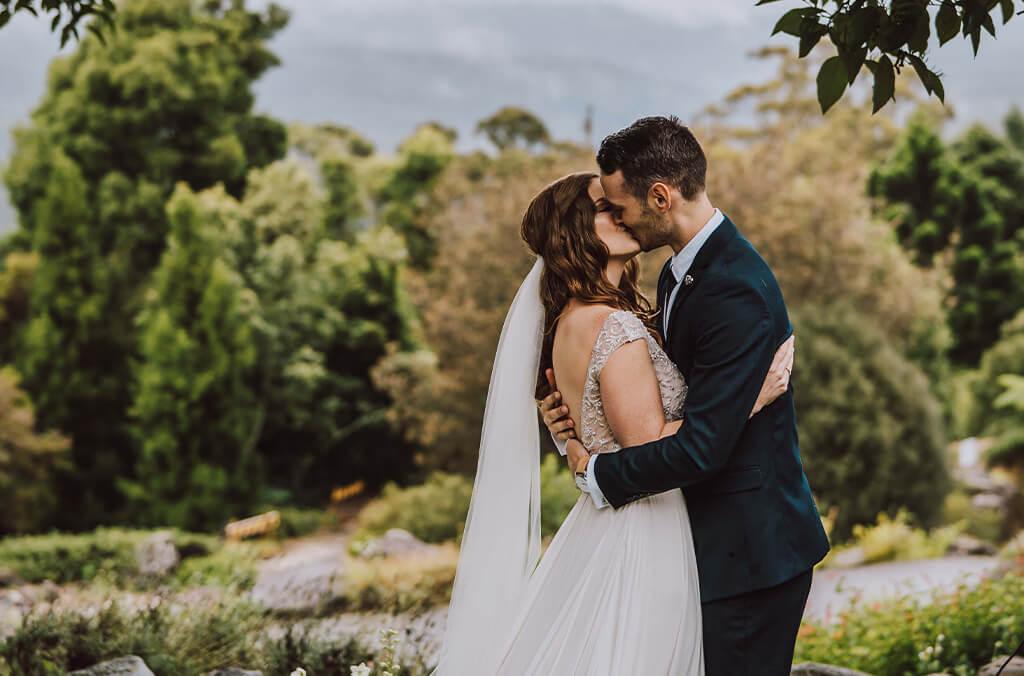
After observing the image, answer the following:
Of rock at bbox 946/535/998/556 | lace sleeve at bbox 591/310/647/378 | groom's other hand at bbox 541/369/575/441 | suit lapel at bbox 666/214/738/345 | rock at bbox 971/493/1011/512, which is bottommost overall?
rock at bbox 971/493/1011/512

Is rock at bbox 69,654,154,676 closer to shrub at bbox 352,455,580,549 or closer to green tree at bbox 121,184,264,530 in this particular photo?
shrub at bbox 352,455,580,549

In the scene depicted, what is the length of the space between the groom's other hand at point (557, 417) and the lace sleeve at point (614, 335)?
235 mm

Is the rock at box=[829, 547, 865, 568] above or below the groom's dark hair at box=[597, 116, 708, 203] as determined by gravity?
below

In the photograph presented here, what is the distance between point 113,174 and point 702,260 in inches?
802

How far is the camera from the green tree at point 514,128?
119 ft

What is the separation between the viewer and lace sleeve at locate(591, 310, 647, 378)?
2783 millimetres

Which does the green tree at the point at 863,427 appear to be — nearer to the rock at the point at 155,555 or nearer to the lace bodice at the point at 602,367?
the rock at the point at 155,555

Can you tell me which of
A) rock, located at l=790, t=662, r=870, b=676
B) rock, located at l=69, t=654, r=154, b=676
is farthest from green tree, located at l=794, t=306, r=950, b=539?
rock, located at l=69, t=654, r=154, b=676

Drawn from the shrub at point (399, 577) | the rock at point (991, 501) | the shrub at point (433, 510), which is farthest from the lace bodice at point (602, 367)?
the rock at point (991, 501)

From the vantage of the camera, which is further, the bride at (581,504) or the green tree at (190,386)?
the green tree at (190,386)

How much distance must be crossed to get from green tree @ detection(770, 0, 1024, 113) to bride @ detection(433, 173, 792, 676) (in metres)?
0.68

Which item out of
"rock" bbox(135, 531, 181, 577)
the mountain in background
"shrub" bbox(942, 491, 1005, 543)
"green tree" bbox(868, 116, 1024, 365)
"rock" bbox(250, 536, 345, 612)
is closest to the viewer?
"rock" bbox(250, 536, 345, 612)

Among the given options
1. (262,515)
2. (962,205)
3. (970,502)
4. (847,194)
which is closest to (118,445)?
(262,515)

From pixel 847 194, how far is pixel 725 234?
52.9 ft
